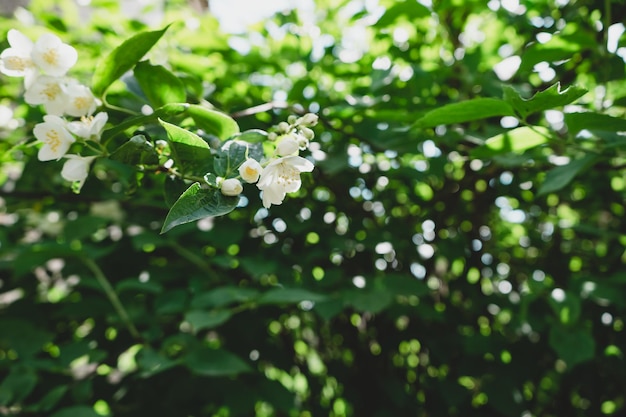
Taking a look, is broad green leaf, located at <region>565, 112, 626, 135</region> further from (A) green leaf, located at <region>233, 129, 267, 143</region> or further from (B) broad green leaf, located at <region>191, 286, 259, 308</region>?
(B) broad green leaf, located at <region>191, 286, 259, 308</region>

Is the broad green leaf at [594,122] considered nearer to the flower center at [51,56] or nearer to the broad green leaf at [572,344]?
the broad green leaf at [572,344]

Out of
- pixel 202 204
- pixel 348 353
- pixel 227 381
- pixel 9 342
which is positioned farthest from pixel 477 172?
pixel 9 342

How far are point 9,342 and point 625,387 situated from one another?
1.49m

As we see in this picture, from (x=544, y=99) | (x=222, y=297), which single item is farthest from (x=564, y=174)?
(x=222, y=297)

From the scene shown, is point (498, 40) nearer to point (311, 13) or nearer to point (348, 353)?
point (311, 13)

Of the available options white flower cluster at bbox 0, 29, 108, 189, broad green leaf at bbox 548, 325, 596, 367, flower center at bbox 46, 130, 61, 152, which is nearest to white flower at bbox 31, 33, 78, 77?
white flower cluster at bbox 0, 29, 108, 189

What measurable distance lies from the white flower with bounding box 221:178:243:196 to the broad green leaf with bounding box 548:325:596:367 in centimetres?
85

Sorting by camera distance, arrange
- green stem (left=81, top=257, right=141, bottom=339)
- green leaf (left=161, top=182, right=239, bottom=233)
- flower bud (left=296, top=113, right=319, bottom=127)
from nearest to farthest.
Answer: green leaf (left=161, top=182, right=239, bottom=233), flower bud (left=296, top=113, right=319, bottom=127), green stem (left=81, top=257, right=141, bottom=339)

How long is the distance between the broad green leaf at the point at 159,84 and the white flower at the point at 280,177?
0.23 metres

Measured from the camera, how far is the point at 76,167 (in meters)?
0.73

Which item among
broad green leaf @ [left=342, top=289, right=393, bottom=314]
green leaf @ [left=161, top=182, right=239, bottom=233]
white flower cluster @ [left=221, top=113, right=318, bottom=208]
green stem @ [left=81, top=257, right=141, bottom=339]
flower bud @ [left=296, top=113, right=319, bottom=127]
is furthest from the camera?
green stem @ [left=81, top=257, right=141, bottom=339]

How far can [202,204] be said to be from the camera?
58 cm

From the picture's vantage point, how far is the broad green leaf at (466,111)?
0.74 m

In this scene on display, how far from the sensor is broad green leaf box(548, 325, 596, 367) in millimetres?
1103
